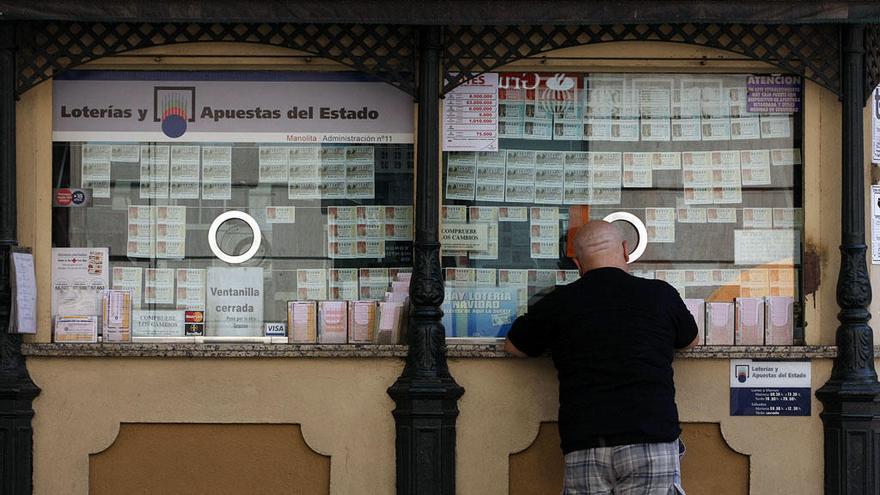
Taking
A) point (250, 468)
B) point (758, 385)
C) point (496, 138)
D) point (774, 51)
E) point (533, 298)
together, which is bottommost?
point (250, 468)

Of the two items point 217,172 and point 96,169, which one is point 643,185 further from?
point 96,169

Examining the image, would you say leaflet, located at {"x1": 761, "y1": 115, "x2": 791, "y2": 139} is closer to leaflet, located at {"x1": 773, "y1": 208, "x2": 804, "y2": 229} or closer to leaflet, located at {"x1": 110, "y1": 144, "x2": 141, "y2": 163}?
leaflet, located at {"x1": 773, "y1": 208, "x2": 804, "y2": 229}

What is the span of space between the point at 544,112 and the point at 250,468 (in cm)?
268

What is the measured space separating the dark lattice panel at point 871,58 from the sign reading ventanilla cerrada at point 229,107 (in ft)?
8.67

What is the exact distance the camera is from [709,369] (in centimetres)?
704

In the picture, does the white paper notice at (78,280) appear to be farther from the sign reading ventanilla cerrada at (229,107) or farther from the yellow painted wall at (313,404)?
the sign reading ventanilla cerrada at (229,107)

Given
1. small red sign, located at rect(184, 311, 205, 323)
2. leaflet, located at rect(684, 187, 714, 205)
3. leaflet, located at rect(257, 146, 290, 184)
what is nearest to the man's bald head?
leaflet, located at rect(684, 187, 714, 205)

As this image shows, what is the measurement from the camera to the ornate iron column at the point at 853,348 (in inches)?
272

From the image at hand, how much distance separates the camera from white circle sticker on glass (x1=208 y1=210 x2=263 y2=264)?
24.0 ft

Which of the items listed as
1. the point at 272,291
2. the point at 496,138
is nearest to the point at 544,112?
the point at 496,138

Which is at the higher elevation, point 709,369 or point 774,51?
point 774,51

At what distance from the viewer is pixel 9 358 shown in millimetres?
6930

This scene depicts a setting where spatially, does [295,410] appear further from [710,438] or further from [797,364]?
[797,364]

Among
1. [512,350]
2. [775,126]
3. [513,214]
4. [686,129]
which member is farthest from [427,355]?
[775,126]
